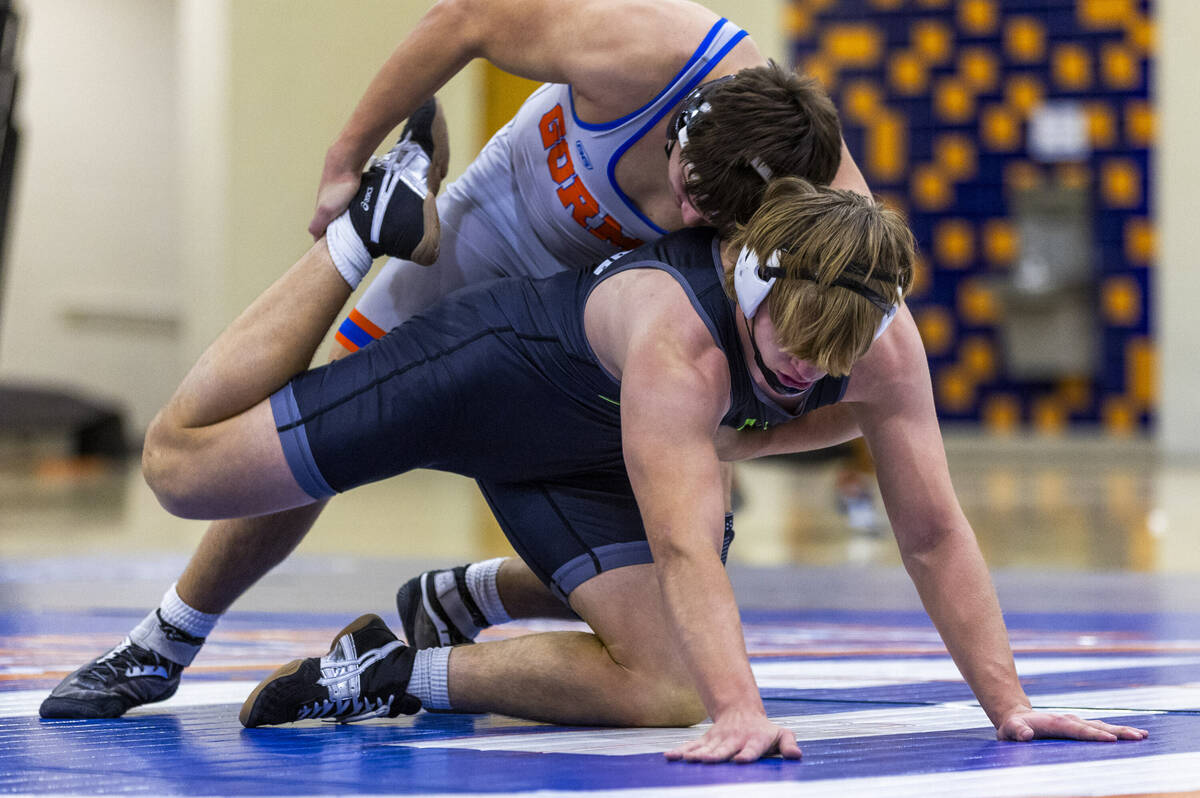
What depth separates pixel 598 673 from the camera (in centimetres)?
203

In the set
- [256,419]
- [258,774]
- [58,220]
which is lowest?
[258,774]

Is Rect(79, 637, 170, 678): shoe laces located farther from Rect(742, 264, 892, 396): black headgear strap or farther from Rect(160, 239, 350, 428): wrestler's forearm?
Rect(742, 264, 892, 396): black headgear strap

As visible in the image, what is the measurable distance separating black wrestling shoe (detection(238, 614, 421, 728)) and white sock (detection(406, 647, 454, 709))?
1cm

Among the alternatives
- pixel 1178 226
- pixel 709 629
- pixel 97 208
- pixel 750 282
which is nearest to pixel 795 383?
pixel 750 282

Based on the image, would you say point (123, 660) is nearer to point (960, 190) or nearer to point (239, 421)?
point (239, 421)

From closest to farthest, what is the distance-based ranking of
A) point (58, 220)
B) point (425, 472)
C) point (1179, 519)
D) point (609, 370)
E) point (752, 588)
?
point (609, 370) < point (752, 588) < point (1179, 519) < point (425, 472) < point (58, 220)

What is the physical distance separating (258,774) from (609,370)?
2.23 feet

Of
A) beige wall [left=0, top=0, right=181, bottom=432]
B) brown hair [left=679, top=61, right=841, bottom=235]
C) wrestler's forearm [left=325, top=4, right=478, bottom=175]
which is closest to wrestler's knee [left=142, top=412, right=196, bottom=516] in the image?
wrestler's forearm [left=325, top=4, right=478, bottom=175]

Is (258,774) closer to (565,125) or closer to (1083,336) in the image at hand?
(565,125)

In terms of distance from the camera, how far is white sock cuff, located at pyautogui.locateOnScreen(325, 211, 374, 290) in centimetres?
219

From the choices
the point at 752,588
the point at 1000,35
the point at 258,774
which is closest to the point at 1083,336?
the point at 1000,35

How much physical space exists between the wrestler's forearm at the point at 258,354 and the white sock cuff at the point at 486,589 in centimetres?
53

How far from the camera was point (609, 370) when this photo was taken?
2.00 m

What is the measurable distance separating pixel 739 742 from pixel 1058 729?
0.45 meters
